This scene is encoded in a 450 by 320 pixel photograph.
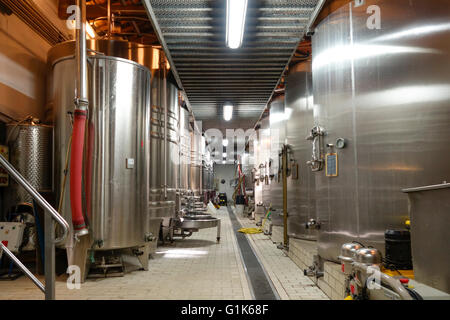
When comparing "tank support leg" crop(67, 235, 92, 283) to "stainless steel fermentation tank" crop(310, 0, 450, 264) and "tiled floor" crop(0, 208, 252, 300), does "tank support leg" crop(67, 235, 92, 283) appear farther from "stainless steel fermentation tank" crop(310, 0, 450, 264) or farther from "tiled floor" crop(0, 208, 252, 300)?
"stainless steel fermentation tank" crop(310, 0, 450, 264)

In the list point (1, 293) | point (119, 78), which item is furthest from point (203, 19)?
point (1, 293)

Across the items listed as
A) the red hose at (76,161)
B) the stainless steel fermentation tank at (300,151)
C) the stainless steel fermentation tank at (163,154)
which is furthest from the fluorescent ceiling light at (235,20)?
the red hose at (76,161)

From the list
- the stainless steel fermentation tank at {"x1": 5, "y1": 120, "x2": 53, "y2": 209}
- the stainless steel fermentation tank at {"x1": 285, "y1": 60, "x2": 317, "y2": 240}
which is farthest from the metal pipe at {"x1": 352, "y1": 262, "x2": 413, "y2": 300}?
the stainless steel fermentation tank at {"x1": 5, "y1": 120, "x2": 53, "y2": 209}

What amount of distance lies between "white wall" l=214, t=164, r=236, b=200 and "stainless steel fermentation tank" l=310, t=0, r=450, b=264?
30298 mm

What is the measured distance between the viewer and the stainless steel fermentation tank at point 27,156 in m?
5.23

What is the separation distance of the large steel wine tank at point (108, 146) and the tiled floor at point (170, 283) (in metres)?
0.61

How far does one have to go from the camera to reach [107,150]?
195 inches

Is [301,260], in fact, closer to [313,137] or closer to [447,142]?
[313,137]

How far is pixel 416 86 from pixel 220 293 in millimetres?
3221

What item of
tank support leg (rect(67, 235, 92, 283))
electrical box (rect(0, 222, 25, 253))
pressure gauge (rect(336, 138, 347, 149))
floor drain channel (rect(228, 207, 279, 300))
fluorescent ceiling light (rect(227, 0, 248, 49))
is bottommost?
floor drain channel (rect(228, 207, 279, 300))

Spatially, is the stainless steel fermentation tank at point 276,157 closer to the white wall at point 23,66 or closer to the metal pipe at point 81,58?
the metal pipe at point 81,58

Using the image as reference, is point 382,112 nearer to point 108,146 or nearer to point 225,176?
point 108,146

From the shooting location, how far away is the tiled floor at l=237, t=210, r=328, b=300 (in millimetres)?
4207

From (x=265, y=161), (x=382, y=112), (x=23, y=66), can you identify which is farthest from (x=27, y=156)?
(x=265, y=161)
